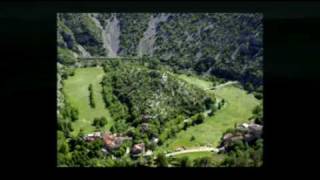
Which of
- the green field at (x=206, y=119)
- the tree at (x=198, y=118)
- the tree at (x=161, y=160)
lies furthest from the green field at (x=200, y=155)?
the tree at (x=198, y=118)

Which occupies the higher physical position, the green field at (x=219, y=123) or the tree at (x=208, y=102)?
the tree at (x=208, y=102)

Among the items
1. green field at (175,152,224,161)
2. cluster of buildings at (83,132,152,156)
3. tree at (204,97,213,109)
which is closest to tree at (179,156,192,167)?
green field at (175,152,224,161)

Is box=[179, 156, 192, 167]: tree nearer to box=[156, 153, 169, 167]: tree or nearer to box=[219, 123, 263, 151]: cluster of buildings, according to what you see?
box=[156, 153, 169, 167]: tree

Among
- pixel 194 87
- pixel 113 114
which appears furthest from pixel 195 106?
pixel 113 114

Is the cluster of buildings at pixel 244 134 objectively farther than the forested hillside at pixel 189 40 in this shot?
No

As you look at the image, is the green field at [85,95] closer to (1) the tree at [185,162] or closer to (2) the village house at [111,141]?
(2) the village house at [111,141]

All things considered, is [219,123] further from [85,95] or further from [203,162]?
[85,95]
